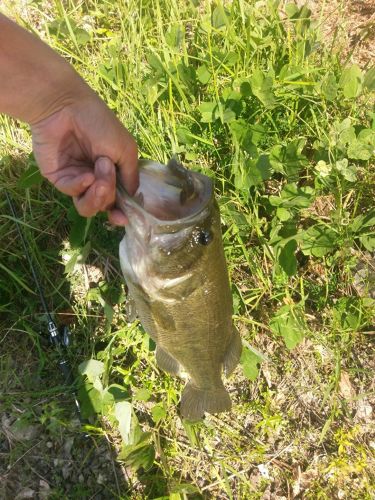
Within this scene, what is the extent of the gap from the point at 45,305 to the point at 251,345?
4.78 ft

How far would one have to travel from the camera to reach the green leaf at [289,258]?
3256mm

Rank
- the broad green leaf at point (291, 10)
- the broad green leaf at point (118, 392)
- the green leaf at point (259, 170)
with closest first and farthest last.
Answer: the green leaf at point (259, 170)
the broad green leaf at point (118, 392)
the broad green leaf at point (291, 10)

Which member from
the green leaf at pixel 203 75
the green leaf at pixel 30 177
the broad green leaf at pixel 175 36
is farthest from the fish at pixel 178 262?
the broad green leaf at pixel 175 36

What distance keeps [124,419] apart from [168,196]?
1714 mm

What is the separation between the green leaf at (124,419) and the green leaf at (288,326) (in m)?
1.10

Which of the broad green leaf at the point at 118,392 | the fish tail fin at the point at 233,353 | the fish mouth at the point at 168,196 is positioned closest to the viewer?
the fish mouth at the point at 168,196

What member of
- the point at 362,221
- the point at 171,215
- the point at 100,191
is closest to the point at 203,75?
the point at 362,221

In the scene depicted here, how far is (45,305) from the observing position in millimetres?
3402

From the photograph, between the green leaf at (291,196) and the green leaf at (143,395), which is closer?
the green leaf at (291,196)

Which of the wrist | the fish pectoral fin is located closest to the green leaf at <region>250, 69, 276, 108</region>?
the wrist

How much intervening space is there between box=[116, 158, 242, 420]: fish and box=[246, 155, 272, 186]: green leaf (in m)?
0.98

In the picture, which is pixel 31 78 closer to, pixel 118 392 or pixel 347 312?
pixel 118 392

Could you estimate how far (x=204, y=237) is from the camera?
7.04 ft

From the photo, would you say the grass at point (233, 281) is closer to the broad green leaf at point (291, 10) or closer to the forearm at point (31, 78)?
the broad green leaf at point (291, 10)
